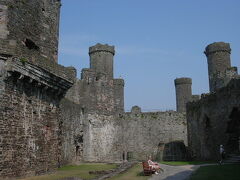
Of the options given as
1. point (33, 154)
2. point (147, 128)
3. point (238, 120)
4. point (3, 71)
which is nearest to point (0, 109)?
point (3, 71)

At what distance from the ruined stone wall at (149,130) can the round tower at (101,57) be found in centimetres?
767

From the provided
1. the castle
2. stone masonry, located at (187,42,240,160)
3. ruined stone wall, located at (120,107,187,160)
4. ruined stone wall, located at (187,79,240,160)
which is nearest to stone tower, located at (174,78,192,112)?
the castle

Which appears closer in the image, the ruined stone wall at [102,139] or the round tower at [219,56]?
the ruined stone wall at [102,139]

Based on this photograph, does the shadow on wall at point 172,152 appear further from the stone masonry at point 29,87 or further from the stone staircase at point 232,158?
the stone masonry at point 29,87

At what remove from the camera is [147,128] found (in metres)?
34.2

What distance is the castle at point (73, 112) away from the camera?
12633mm

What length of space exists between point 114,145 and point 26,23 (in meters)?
17.5

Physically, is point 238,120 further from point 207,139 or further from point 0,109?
point 0,109

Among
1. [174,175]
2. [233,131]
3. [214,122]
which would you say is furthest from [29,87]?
[214,122]

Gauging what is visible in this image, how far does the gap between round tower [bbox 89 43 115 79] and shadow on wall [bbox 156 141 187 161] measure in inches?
500

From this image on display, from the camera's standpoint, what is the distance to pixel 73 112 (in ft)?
74.4

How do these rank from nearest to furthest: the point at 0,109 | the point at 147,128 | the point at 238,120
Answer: the point at 0,109 < the point at 238,120 < the point at 147,128

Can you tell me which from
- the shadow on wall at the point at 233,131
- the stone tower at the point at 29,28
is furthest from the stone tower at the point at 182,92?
the stone tower at the point at 29,28

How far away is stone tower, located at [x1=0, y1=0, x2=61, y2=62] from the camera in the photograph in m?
12.8
